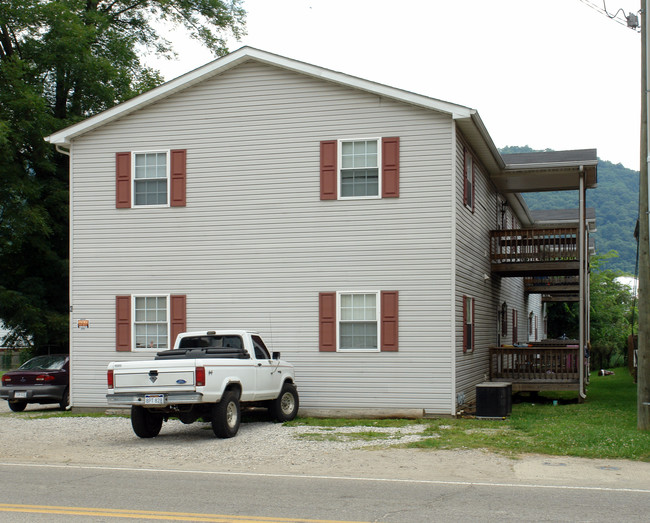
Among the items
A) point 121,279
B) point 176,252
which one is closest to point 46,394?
point 121,279

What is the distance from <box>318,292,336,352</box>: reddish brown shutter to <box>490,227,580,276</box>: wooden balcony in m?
6.63

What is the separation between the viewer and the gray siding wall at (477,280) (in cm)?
1817

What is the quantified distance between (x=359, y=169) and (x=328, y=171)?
2.31 feet

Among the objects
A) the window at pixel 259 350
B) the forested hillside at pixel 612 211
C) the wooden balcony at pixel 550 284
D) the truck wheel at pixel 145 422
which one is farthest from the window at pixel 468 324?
the forested hillside at pixel 612 211

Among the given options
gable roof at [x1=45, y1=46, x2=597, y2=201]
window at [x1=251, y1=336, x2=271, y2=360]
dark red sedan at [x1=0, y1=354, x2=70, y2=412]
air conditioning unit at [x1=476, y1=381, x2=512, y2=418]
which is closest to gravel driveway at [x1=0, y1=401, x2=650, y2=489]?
window at [x1=251, y1=336, x2=271, y2=360]

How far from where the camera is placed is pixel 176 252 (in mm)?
19344

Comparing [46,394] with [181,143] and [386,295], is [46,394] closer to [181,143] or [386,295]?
[181,143]

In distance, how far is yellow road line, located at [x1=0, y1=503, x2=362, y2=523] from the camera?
7922 millimetres

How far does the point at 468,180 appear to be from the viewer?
19734 mm

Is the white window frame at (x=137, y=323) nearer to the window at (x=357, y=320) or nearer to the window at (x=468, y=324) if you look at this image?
the window at (x=357, y=320)

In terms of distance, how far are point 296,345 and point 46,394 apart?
6.98 meters

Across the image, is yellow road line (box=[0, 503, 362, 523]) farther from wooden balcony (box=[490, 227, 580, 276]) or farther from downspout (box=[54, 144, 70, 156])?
wooden balcony (box=[490, 227, 580, 276])

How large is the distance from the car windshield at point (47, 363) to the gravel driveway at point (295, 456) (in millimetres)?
4724

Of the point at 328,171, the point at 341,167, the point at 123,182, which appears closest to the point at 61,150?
the point at 123,182
